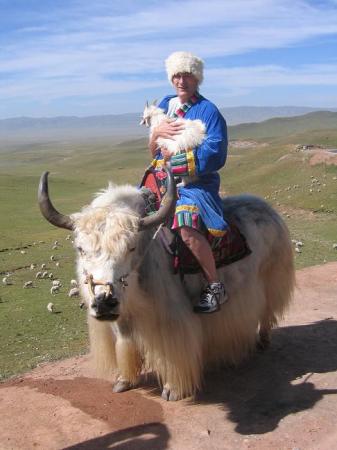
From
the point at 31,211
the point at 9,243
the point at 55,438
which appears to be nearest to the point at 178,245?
the point at 55,438

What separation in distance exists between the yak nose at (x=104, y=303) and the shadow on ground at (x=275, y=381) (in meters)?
1.29

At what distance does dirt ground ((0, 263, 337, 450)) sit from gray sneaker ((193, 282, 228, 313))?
712 mm

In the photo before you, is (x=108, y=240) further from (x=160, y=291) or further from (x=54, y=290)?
(x=54, y=290)

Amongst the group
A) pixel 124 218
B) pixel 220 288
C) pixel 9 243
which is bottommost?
pixel 9 243

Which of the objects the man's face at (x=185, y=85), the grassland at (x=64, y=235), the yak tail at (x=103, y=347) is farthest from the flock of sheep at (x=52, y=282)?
the man's face at (x=185, y=85)

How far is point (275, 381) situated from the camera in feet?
16.0

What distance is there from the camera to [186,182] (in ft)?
15.3

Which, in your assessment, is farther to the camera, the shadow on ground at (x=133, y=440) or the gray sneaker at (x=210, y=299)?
the gray sneaker at (x=210, y=299)

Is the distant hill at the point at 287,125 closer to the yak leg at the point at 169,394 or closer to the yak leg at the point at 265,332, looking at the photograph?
the yak leg at the point at 265,332

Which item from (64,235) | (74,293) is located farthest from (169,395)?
(64,235)

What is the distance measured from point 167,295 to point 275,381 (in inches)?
48.4

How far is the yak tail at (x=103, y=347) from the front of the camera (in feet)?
15.6

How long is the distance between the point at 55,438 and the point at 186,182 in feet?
7.10

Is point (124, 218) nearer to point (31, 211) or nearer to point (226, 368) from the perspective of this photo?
point (226, 368)
